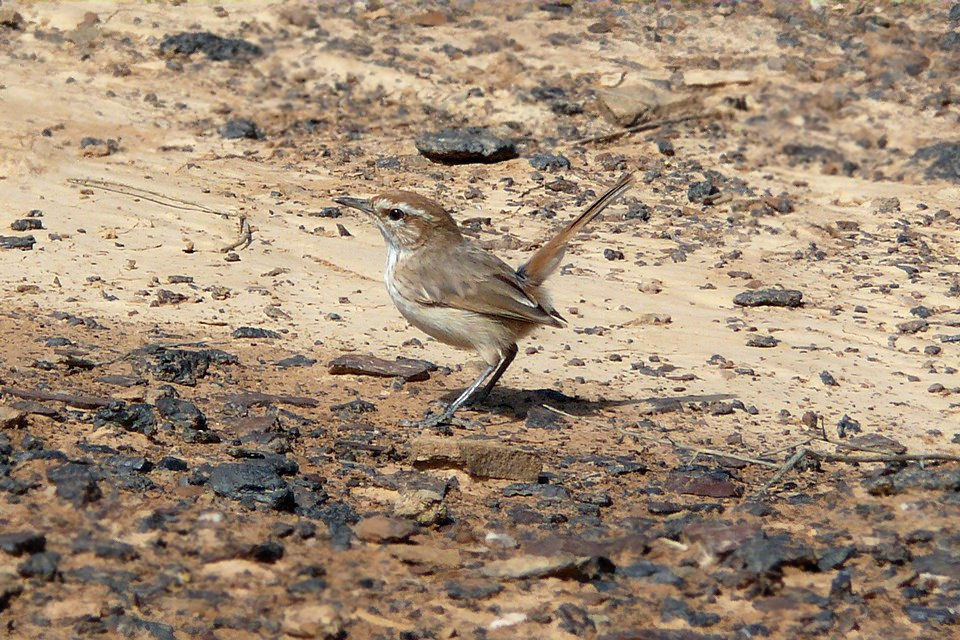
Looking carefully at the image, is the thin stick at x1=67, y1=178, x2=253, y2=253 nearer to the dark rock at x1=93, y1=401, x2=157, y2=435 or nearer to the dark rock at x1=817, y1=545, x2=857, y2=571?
the dark rock at x1=93, y1=401, x2=157, y2=435

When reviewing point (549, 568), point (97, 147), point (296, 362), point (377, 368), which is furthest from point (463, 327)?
point (97, 147)

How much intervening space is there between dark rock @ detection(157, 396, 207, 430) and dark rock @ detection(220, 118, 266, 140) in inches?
213

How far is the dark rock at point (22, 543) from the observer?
16.5 ft

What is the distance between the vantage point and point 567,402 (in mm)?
7785

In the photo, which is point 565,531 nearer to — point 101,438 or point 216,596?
point 216,596

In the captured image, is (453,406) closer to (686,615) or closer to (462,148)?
(686,615)

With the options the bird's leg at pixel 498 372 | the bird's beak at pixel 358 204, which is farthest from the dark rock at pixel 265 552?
the bird's beak at pixel 358 204

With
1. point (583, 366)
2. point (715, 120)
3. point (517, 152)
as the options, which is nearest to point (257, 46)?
point (517, 152)

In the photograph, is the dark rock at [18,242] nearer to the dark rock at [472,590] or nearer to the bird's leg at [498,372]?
the bird's leg at [498,372]

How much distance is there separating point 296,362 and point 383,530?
251 centimetres

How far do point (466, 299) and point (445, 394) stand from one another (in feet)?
2.04

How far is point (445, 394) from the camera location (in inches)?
312

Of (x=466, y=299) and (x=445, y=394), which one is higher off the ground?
(x=466, y=299)

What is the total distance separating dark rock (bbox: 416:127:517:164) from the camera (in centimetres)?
1159
